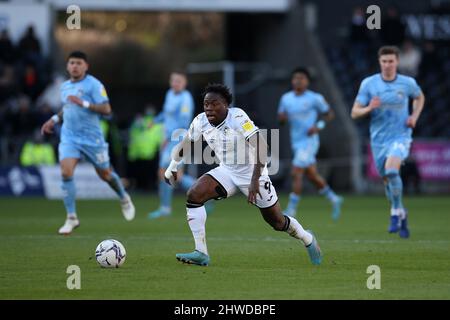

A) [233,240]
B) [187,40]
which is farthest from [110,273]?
[187,40]

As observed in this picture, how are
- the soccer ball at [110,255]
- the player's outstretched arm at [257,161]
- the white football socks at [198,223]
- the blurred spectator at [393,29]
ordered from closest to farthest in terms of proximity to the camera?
the player's outstretched arm at [257,161] < the soccer ball at [110,255] < the white football socks at [198,223] < the blurred spectator at [393,29]

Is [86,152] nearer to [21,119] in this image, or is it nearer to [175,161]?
[175,161]

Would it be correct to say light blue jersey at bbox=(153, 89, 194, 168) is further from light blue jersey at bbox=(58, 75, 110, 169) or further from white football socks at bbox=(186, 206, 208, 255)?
white football socks at bbox=(186, 206, 208, 255)

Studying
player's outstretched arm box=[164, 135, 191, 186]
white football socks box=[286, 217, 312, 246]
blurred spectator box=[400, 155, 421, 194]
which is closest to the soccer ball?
player's outstretched arm box=[164, 135, 191, 186]

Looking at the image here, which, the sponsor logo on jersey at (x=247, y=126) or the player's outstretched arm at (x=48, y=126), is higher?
the player's outstretched arm at (x=48, y=126)

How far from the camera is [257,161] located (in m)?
11.4

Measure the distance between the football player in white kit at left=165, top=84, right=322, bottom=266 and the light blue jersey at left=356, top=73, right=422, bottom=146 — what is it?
15.3 feet

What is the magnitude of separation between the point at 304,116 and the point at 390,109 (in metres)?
4.62

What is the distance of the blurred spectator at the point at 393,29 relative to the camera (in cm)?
3241

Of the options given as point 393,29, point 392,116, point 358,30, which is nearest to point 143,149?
point 358,30

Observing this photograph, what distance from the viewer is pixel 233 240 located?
15.4 meters

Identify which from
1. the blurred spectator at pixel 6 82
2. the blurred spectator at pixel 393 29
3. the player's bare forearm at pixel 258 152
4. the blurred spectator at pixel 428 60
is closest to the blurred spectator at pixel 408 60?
the blurred spectator at pixel 428 60

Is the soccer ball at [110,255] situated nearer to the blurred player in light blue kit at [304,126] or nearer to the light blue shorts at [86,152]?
the light blue shorts at [86,152]

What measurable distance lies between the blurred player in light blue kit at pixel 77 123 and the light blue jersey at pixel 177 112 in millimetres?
3979
